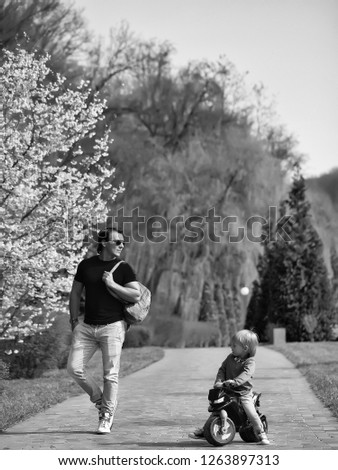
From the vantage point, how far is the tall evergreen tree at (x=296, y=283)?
112 ft

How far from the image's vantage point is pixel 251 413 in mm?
7090

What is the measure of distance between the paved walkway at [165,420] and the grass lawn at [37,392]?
0.62 ft

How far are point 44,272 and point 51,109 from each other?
2853 millimetres

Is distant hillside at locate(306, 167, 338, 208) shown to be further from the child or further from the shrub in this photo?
the child

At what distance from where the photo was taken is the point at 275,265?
34469 mm

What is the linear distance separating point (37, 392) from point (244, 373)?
6.40 metres

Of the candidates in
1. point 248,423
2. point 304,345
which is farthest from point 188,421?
point 304,345

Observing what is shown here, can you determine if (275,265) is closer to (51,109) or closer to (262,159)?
(262,159)

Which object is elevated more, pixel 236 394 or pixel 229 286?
pixel 229 286

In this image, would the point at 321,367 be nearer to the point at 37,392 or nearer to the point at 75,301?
the point at 37,392

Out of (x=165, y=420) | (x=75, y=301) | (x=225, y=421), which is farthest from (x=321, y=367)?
(x=225, y=421)

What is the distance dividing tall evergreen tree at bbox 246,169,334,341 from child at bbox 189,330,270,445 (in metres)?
27.0

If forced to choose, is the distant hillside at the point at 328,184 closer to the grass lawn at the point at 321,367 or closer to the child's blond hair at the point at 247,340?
the grass lawn at the point at 321,367

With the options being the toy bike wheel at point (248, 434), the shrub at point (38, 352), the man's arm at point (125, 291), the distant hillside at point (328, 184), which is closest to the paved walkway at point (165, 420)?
the toy bike wheel at point (248, 434)
